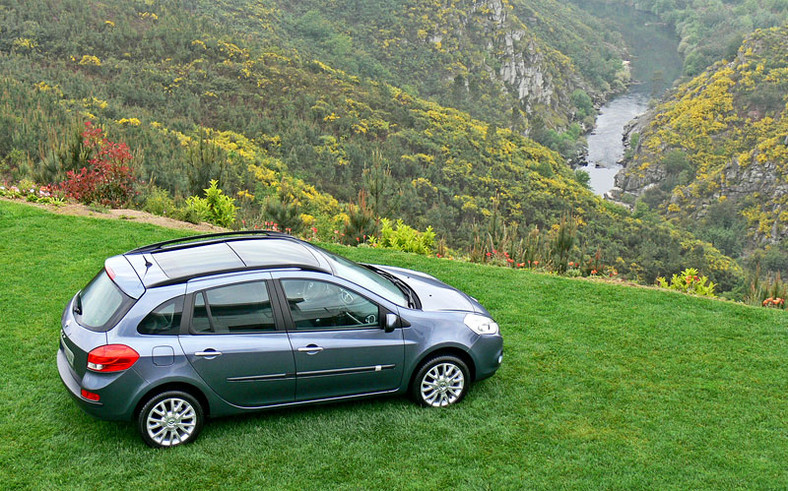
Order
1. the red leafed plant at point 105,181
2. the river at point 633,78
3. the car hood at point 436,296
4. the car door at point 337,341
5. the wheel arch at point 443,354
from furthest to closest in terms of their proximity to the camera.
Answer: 1. the river at point 633,78
2. the red leafed plant at point 105,181
3. the car hood at point 436,296
4. the wheel arch at point 443,354
5. the car door at point 337,341

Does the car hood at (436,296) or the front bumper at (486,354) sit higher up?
the car hood at (436,296)

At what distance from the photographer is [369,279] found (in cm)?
646

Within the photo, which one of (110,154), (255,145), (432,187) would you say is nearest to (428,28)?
(432,187)

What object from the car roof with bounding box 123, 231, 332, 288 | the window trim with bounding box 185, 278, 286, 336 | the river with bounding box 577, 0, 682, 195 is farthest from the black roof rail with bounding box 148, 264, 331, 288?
the river with bounding box 577, 0, 682, 195

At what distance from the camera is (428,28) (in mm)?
88312

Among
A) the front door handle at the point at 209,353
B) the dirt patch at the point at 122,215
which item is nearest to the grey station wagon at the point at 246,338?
the front door handle at the point at 209,353

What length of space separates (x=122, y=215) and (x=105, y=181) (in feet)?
5.44

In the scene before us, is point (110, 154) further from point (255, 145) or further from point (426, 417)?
point (255, 145)

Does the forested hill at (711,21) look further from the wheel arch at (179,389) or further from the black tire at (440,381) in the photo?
the wheel arch at (179,389)

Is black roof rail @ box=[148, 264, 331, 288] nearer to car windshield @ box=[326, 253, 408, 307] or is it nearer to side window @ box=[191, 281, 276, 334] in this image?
side window @ box=[191, 281, 276, 334]

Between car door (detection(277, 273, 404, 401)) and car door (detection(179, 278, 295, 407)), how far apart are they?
0.45 feet

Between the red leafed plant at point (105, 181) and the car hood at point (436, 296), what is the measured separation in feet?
28.1

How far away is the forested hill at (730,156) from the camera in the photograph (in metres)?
65.2

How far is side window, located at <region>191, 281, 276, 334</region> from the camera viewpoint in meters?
5.55
